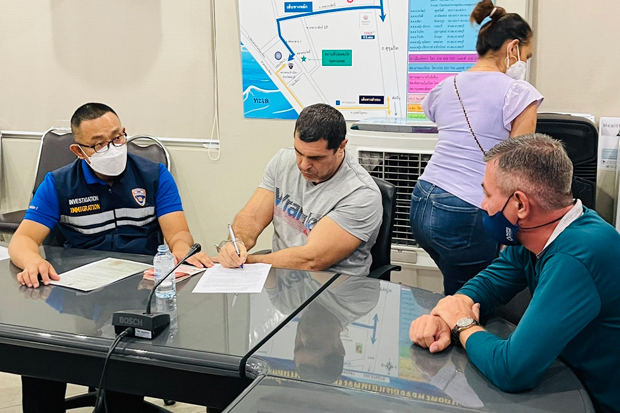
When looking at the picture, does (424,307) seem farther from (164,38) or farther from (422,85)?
(164,38)

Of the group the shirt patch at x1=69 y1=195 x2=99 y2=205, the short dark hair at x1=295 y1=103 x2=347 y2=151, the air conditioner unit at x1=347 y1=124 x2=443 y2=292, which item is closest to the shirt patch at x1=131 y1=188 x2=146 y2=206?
the shirt patch at x1=69 y1=195 x2=99 y2=205

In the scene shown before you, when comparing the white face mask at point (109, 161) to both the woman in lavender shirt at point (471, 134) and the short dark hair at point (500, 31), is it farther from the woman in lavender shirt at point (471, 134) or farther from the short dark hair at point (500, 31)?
the short dark hair at point (500, 31)

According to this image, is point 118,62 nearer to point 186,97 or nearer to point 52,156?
point 186,97

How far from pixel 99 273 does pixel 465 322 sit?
119 cm

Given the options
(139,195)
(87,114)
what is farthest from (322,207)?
(87,114)

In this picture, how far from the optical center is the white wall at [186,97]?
3.42m

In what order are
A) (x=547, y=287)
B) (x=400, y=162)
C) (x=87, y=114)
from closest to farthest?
1. (x=547, y=287)
2. (x=87, y=114)
3. (x=400, y=162)

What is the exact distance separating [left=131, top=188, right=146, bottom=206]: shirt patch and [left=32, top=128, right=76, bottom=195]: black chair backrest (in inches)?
44.7

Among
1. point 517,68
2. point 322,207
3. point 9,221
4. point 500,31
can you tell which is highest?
point 500,31

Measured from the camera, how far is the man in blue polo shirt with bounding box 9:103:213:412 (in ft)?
7.80

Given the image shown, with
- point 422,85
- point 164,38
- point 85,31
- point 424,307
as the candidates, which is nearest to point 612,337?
point 424,307

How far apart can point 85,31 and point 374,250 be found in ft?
7.75

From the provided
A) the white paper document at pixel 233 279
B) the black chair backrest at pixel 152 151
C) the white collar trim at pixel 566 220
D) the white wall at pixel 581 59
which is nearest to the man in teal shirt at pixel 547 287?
the white collar trim at pixel 566 220

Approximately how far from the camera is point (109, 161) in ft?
7.83
